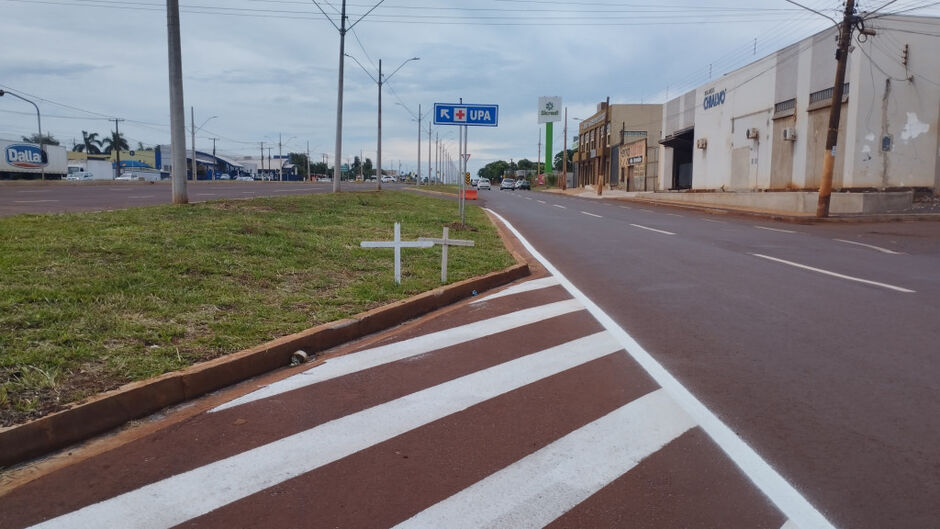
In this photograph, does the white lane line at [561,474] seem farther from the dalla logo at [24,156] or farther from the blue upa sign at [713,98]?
the dalla logo at [24,156]

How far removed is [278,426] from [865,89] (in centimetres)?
2785

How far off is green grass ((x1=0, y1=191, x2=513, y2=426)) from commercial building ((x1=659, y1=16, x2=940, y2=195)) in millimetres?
20491

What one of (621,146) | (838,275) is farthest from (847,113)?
(621,146)

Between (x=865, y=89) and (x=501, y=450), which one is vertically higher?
(x=865, y=89)

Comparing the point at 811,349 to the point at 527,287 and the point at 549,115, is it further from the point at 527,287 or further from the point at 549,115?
the point at 549,115

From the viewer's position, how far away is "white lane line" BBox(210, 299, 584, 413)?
5191 mm

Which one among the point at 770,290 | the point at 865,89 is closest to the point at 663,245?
the point at 770,290

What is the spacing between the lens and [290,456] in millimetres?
3955

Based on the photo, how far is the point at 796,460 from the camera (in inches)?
153

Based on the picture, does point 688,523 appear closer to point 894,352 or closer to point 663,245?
point 894,352

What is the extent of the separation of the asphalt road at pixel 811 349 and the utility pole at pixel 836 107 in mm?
10373

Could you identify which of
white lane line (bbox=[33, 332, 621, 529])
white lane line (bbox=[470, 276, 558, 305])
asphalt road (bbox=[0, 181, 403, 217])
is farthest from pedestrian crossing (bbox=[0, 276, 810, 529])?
asphalt road (bbox=[0, 181, 403, 217])

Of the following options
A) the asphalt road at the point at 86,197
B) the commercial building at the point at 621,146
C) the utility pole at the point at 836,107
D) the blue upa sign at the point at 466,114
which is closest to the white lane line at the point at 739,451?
the blue upa sign at the point at 466,114

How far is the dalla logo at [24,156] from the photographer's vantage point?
5375cm
